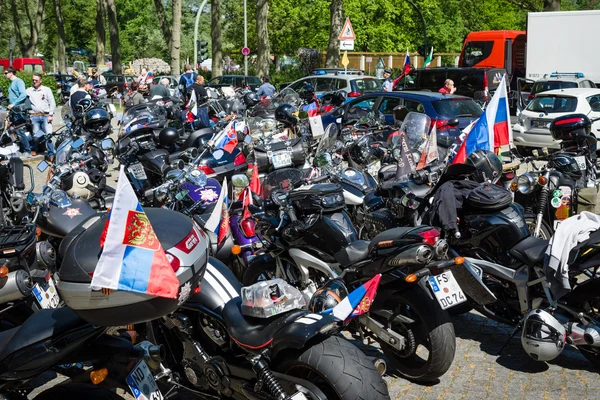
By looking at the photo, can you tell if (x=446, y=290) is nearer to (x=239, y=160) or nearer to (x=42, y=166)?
(x=239, y=160)

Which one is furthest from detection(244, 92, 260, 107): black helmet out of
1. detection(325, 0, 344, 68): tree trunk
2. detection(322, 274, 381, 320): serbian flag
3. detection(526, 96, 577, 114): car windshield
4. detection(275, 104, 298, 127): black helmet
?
detection(325, 0, 344, 68): tree trunk

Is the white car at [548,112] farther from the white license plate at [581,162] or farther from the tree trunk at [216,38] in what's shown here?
the tree trunk at [216,38]

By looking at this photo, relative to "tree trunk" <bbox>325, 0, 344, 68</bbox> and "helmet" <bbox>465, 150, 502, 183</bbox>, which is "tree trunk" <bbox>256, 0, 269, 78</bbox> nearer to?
"tree trunk" <bbox>325, 0, 344, 68</bbox>

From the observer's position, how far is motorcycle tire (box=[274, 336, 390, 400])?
11.0 ft

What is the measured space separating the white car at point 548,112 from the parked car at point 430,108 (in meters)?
2.89

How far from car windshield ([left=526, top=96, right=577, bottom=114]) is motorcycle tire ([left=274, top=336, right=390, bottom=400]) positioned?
45.4 feet

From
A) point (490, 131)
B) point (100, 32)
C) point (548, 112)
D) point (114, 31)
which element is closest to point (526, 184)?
point (490, 131)

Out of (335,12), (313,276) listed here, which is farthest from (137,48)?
(313,276)

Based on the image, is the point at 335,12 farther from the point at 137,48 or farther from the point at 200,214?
the point at 137,48

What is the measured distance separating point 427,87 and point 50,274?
1810 cm

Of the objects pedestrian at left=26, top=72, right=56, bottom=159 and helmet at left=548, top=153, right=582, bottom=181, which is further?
pedestrian at left=26, top=72, right=56, bottom=159

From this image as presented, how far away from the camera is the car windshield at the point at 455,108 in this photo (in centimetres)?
1332

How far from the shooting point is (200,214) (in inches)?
266

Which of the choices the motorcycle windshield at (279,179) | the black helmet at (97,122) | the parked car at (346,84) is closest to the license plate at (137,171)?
the black helmet at (97,122)
